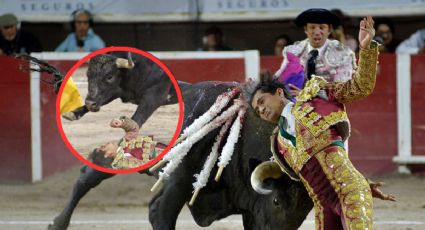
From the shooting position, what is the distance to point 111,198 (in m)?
8.59

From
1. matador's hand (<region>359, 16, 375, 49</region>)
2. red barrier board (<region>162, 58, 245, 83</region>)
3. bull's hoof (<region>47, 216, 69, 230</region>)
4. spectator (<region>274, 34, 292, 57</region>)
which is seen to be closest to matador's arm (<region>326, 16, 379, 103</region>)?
matador's hand (<region>359, 16, 375, 49</region>)

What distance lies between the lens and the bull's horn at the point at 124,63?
5551 mm

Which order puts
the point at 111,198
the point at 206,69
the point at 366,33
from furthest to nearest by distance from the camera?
the point at 206,69 < the point at 111,198 < the point at 366,33

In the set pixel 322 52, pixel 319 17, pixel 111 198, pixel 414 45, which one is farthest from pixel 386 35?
pixel 319 17

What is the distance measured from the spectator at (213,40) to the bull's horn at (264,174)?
4.45 meters

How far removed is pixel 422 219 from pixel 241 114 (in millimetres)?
2321

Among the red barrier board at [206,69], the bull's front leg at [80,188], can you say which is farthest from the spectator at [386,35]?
the bull's front leg at [80,188]

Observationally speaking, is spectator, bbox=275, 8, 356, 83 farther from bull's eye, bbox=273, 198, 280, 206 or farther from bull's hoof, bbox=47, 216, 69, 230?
bull's hoof, bbox=47, 216, 69, 230

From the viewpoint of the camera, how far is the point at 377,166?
9391 millimetres

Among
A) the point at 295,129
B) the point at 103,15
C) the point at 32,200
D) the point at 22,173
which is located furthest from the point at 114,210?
the point at 295,129

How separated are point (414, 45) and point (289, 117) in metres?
4.96

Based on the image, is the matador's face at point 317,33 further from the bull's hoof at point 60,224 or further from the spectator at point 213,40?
the spectator at point 213,40

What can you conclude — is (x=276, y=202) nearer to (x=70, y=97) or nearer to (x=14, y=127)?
(x=70, y=97)

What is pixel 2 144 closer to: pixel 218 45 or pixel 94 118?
pixel 218 45
